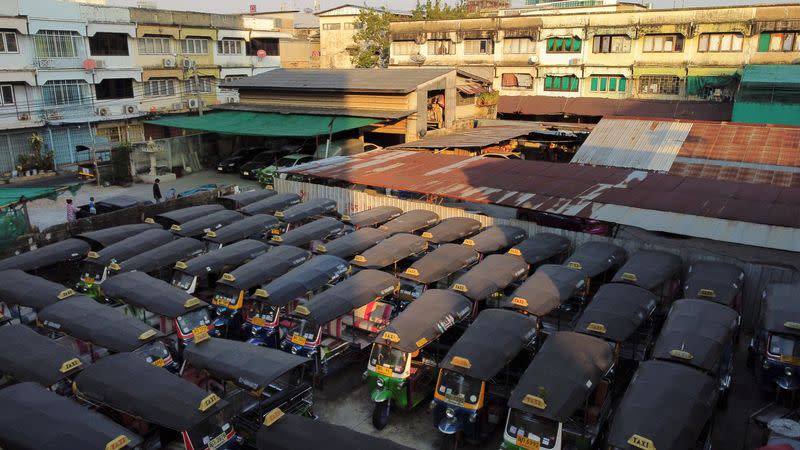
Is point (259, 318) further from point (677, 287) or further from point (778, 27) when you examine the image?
point (778, 27)

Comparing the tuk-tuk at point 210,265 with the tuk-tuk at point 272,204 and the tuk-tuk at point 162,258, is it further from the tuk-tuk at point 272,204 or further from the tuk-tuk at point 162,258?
the tuk-tuk at point 272,204

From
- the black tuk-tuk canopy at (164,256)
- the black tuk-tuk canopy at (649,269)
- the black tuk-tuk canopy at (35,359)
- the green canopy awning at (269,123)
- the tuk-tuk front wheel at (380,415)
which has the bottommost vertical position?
the tuk-tuk front wheel at (380,415)

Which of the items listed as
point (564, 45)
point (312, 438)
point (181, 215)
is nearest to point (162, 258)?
point (181, 215)

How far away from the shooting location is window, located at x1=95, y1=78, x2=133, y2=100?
37938 millimetres

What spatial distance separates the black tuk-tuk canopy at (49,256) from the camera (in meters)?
16.0

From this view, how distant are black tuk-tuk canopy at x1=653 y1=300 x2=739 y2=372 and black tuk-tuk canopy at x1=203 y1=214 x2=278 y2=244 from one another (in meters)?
12.1

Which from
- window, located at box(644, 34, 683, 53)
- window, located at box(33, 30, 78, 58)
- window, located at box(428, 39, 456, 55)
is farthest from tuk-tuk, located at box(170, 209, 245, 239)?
window, located at box(644, 34, 683, 53)

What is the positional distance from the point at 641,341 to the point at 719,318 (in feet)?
5.36

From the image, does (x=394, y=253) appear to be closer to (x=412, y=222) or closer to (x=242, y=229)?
(x=412, y=222)

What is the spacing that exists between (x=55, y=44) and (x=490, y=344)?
34.5 meters

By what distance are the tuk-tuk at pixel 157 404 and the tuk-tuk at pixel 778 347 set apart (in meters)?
9.74

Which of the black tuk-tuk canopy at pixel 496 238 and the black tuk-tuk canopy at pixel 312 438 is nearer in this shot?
the black tuk-tuk canopy at pixel 312 438

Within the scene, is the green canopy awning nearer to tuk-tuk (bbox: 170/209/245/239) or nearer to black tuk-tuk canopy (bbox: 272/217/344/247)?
tuk-tuk (bbox: 170/209/245/239)

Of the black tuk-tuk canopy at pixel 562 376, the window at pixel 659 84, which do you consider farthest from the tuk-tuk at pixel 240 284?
the window at pixel 659 84
